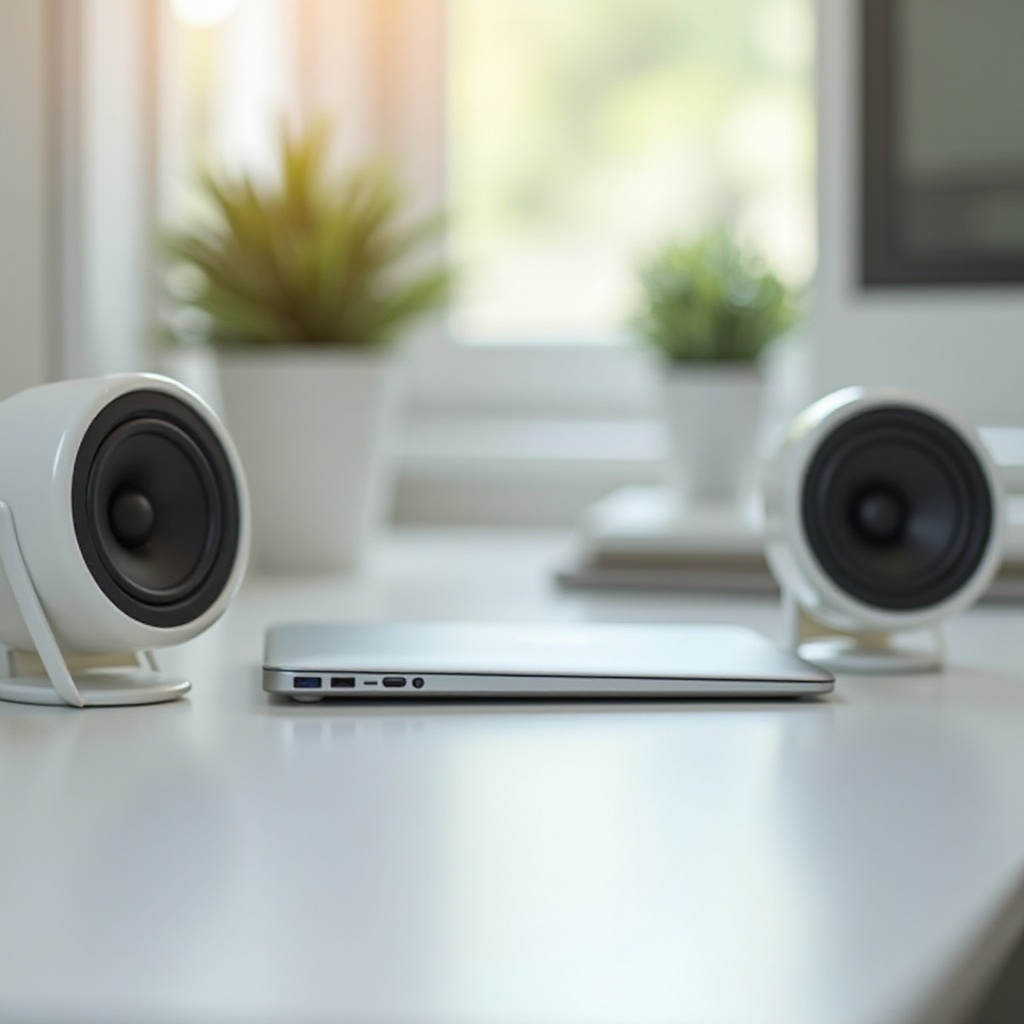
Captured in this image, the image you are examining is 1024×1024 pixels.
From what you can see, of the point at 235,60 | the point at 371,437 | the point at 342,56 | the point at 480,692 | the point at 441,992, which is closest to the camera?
the point at 441,992

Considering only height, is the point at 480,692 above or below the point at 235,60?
below

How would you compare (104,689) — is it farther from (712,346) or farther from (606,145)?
(606,145)

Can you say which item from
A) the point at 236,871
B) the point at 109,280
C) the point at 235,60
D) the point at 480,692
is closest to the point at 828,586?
the point at 480,692

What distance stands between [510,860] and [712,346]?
42.7 inches

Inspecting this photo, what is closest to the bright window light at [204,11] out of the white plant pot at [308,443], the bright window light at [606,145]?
the bright window light at [606,145]

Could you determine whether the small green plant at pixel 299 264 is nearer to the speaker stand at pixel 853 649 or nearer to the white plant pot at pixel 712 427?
the white plant pot at pixel 712 427

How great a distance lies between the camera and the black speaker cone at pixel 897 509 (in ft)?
2.69

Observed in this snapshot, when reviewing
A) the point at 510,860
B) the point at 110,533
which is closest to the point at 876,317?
the point at 110,533

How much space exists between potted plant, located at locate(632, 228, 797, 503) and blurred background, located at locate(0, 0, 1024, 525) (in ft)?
0.15

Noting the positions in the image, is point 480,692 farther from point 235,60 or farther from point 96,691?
point 235,60

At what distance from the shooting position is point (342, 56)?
1.78 m

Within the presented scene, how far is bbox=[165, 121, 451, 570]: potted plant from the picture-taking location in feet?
4.24

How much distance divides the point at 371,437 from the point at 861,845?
90cm

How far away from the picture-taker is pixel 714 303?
1476 millimetres
